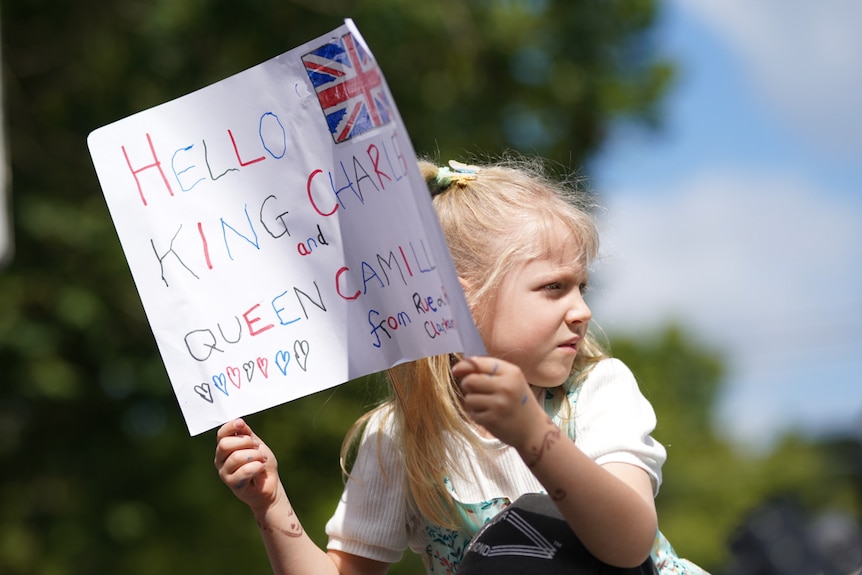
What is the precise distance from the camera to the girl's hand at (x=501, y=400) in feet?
5.49

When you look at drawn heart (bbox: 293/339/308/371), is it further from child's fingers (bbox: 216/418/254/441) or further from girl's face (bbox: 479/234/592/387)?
girl's face (bbox: 479/234/592/387)

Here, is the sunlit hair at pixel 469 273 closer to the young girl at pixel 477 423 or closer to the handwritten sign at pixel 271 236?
the young girl at pixel 477 423

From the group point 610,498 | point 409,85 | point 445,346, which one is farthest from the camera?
point 409,85

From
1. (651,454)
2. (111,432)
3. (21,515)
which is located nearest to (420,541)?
(651,454)

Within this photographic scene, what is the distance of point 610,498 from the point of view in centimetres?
173

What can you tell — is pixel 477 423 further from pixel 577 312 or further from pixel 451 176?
pixel 451 176

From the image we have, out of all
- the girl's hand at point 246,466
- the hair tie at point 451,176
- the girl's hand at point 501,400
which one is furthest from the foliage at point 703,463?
the girl's hand at point 501,400

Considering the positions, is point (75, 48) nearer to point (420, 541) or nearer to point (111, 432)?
point (111, 432)

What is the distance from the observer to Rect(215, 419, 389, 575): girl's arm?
2.09 metres

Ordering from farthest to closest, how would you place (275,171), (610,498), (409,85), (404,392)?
(409,85) < (404,392) < (275,171) < (610,498)

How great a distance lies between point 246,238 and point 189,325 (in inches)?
7.7

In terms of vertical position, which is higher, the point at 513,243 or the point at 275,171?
the point at 275,171

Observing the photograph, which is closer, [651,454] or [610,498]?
[610,498]

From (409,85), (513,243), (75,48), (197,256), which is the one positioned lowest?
(513,243)
